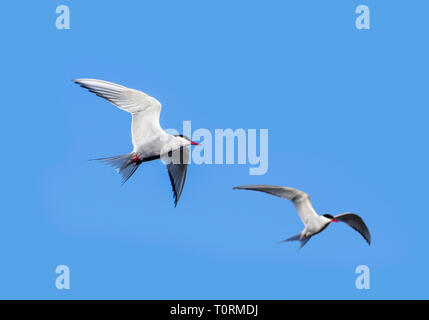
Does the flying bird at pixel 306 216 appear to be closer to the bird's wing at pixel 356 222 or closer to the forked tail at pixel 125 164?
the bird's wing at pixel 356 222

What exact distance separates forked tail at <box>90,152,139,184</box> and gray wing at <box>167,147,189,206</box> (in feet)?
1.85

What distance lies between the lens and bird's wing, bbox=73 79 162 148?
919cm

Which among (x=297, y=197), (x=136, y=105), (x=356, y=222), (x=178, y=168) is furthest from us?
(x=178, y=168)

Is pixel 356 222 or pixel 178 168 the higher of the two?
pixel 178 168

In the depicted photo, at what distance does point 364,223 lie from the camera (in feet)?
29.7

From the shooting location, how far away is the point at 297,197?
8.84 metres

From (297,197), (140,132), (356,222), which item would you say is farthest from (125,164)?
(356,222)

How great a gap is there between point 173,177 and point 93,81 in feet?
5.41

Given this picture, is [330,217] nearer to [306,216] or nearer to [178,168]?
[306,216]

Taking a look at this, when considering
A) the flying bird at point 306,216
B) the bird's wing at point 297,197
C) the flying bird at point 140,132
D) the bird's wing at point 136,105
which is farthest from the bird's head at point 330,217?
the bird's wing at point 136,105

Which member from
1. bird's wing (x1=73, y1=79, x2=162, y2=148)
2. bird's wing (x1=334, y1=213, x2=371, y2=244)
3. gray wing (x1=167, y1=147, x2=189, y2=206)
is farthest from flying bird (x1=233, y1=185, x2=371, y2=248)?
bird's wing (x1=73, y1=79, x2=162, y2=148)

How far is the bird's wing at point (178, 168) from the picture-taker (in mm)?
9727

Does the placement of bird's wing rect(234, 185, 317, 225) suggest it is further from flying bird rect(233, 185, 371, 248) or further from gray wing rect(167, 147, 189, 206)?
gray wing rect(167, 147, 189, 206)

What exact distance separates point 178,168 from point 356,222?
2.37 meters
